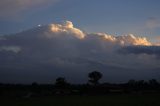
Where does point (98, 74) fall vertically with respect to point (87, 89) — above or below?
above

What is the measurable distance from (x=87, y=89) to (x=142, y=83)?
1634 inches

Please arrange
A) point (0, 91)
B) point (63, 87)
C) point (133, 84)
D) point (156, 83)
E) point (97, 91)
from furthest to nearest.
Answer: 1. point (156, 83)
2. point (133, 84)
3. point (63, 87)
4. point (97, 91)
5. point (0, 91)

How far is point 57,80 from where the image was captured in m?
128

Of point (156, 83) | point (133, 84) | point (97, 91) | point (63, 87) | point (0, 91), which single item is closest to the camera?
point (0, 91)

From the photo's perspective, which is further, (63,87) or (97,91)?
(63,87)

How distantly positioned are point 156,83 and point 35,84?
51875mm

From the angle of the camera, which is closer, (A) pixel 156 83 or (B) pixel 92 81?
(B) pixel 92 81

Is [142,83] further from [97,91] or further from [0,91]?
[0,91]

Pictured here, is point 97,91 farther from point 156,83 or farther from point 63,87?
point 156,83

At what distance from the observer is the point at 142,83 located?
13925 centimetres

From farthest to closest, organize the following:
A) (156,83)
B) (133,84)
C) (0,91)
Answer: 1. (156,83)
2. (133,84)
3. (0,91)

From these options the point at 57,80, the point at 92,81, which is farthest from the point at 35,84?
the point at 92,81

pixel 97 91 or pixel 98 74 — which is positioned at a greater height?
pixel 98 74

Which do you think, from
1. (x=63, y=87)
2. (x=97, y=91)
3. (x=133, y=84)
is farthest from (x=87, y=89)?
(x=133, y=84)
